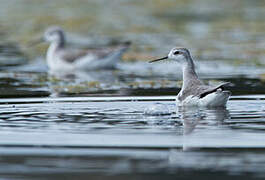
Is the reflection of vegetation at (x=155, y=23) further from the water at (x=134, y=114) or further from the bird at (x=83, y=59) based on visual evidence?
the bird at (x=83, y=59)

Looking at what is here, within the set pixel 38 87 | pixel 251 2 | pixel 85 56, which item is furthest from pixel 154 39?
pixel 251 2

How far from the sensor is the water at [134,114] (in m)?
10.4

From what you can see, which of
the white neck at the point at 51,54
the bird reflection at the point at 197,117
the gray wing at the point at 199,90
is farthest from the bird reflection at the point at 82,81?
the bird reflection at the point at 197,117

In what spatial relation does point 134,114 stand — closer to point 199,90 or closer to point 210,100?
point 210,100

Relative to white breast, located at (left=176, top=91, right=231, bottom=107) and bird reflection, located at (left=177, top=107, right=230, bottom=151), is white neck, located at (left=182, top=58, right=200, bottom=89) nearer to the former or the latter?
white breast, located at (left=176, top=91, right=231, bottom=107)

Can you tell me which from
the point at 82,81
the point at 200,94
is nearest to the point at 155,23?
the point at 82,81

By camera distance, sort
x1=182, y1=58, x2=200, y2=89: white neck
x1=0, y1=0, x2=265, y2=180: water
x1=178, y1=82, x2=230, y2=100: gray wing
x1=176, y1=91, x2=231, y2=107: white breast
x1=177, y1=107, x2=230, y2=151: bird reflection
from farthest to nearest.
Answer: x1=182, y1=58, x2=200, y2=89: white neck
x1=178, y1=82, x2=230, y2=100: gray wing
x1=176, y1=91, x2=231, y2=107: white breast
x1=177, y1=107, x2=230, y2=151: bird reflection
x1=0, y1=0, x2=265, y2=180: water

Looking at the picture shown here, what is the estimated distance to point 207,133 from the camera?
12383 mm

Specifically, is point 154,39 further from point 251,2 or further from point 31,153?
point 31,153

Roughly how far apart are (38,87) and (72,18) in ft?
68.5

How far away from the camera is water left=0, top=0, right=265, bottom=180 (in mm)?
10352

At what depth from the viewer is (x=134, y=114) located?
47.1 feet

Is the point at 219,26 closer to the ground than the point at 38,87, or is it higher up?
higher up

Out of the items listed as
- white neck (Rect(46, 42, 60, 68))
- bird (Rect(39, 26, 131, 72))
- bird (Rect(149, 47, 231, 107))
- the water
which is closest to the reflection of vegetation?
the water
